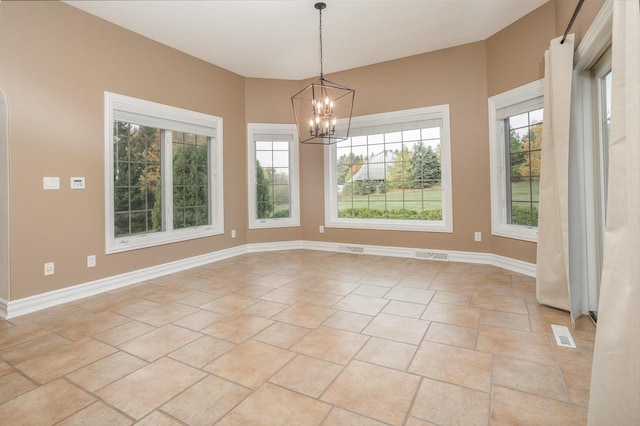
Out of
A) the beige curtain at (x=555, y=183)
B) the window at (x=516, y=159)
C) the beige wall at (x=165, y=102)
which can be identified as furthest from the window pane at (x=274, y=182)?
the beige curtain at (x=555, y=183)

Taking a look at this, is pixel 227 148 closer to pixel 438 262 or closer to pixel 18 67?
pixel 18 67

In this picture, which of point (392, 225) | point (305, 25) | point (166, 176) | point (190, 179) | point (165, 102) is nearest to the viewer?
point (305, 25)

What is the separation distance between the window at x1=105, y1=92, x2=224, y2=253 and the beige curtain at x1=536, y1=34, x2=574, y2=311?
Answer: 14.0 feet

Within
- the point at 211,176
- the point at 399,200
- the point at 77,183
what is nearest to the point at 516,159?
the point at 399,200

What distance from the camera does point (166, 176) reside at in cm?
442

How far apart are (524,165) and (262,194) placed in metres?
3.98

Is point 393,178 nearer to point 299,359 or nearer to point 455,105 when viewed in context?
point 455,105

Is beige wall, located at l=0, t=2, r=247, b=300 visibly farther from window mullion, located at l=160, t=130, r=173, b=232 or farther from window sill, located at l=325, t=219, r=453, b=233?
window sill, located at l=325, t=219, r=453, b=233

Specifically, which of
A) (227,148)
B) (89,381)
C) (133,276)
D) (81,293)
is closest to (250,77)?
(227,148)

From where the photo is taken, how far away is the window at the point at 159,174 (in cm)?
381

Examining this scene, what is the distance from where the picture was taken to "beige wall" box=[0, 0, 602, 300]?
301 cm

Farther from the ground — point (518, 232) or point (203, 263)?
point (518, 232)

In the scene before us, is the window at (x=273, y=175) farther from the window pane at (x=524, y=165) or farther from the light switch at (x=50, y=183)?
the window pane at (x=524, y=165)

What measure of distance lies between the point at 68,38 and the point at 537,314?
5.15 metres
